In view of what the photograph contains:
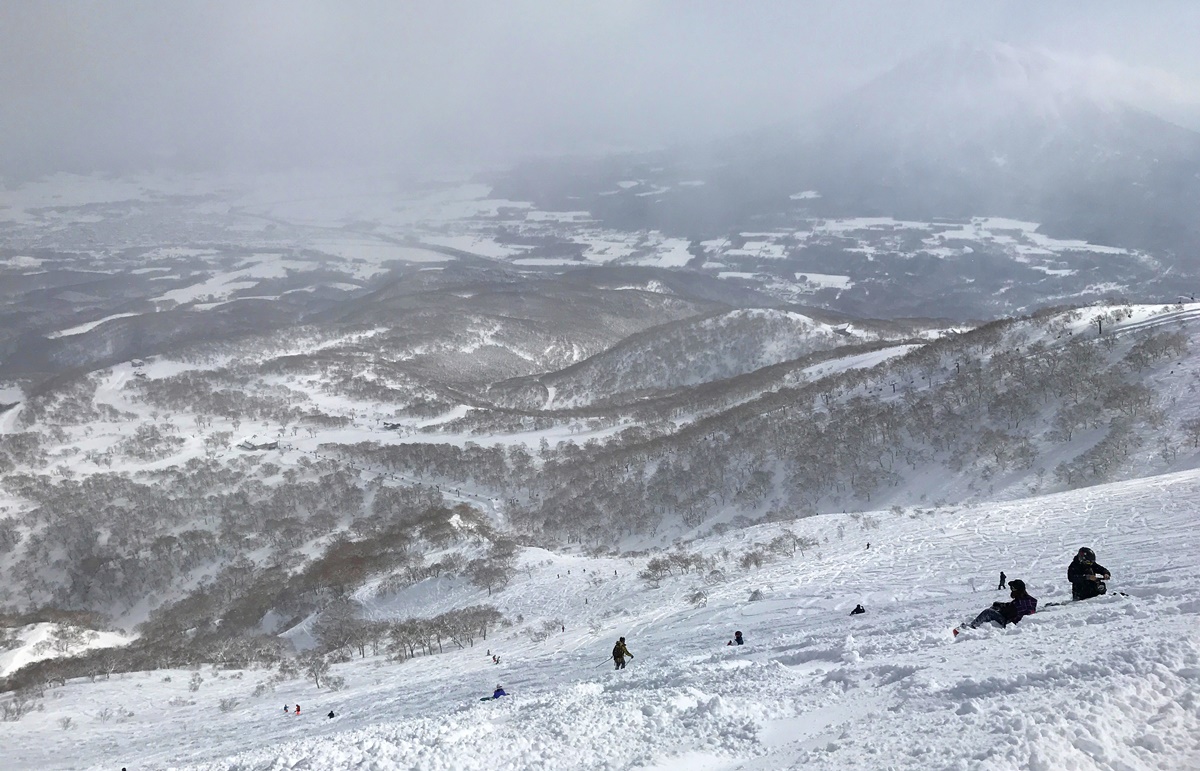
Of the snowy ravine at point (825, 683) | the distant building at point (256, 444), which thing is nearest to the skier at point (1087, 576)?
the snowy ravine at point (825, 683)

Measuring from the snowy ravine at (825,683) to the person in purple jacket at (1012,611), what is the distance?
0.54 m

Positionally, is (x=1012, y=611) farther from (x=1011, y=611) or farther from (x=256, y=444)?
(x=256, y=444)

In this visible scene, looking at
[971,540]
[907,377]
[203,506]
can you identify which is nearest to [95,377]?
[203,506]

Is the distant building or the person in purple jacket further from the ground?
the person in purple jacket

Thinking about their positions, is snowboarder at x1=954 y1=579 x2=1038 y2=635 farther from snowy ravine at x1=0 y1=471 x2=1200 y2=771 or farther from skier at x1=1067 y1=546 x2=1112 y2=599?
skier at x1=1067 y1=546 x2=1112 y2=599

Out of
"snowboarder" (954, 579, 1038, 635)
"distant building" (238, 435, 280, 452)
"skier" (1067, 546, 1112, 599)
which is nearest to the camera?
"snowboarder" (954, 579, 1038, 635)

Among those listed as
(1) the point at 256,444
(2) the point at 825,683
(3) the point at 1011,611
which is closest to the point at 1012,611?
(3) the point at 1011,611

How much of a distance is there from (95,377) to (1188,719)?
204 metres

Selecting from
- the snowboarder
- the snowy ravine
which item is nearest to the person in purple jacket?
the snowboarder

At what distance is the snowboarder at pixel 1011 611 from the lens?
1762cm

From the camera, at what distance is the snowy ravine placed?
12.0m

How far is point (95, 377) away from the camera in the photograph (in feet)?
557

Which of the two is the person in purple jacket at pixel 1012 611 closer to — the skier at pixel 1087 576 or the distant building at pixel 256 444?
the skier at pixel 1087 576

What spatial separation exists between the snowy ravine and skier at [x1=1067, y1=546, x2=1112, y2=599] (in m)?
0.83
